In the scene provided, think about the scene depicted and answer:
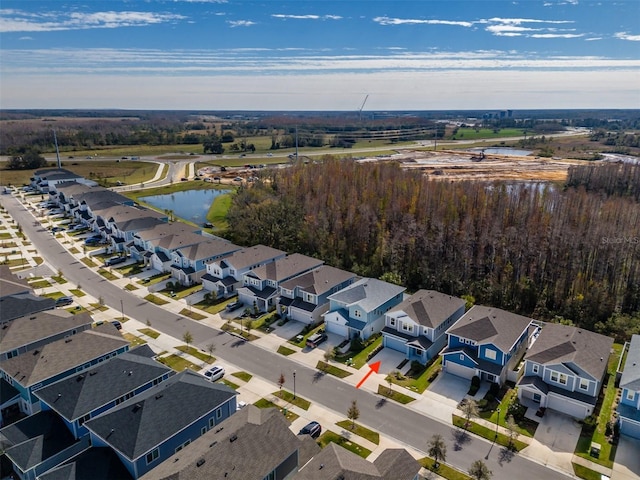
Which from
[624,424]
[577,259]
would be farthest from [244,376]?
[577,259]

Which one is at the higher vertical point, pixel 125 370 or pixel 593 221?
pixel 593 221

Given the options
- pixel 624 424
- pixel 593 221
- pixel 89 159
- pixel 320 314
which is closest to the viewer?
pixel 624 424

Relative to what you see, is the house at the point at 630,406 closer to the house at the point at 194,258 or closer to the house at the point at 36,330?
the house at the point at 36,330

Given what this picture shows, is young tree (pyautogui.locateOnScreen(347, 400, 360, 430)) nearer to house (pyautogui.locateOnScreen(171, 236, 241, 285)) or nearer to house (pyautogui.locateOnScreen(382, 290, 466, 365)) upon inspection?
house (pyautogui.locateOnScreen(382, 290, 466, 365))

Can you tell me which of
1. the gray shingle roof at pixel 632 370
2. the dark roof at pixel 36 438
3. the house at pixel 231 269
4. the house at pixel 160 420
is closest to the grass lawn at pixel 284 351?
the house at pixel 160 420

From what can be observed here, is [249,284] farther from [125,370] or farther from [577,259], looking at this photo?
[577,259]
